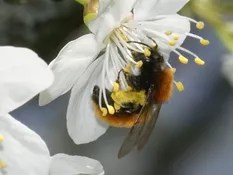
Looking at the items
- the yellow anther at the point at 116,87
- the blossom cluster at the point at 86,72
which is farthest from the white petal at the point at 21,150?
the yellow anther at the point at 116,87

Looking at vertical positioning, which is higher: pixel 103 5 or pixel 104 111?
pixel 103 5

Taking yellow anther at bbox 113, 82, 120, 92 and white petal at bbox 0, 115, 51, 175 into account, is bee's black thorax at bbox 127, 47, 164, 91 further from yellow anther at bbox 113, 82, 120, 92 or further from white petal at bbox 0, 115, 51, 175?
white petal at bbox 0, 115, 51, 175

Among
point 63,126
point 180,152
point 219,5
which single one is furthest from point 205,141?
point 219,5

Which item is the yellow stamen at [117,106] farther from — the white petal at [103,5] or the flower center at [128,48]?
the white petal at [103,5]

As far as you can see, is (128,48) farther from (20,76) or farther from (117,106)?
(20,76)

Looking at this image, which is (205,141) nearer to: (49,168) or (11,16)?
(11,16)

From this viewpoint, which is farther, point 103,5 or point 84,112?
point 84,112

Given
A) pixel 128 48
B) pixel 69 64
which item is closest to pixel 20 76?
pixel 69 64
